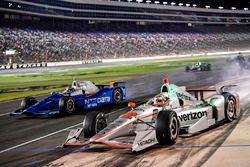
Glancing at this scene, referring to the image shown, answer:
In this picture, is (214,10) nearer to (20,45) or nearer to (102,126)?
(20,45)

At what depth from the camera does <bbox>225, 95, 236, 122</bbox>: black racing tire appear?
11305 mm

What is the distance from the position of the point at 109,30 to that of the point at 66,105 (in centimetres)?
6566

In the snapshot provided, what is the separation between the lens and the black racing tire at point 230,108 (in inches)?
445

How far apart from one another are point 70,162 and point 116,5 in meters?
76.9

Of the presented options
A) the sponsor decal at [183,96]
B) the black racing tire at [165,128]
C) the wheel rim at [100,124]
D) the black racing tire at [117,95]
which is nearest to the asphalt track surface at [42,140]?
the black racing tire at [165,128]

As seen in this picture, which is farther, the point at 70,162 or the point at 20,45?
the point at 20,45

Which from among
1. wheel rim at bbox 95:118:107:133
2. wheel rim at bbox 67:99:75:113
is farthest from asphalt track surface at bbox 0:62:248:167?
wheel rim at bbox 95:118:107:133

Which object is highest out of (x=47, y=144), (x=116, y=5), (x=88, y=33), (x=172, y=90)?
(x=116, y=5)

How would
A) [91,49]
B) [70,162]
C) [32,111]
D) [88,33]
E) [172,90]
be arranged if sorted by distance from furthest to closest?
1. [88,33]
2. [91,49]
3. [32,111]
4. [172,90]
5. [70,162]

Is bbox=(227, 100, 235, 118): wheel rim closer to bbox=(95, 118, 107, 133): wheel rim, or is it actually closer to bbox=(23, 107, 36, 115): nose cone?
bbox=(95, 118, 107, 133): wheel rim

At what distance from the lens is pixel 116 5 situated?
8238 cm

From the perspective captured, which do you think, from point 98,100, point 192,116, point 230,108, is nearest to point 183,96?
point 192,116

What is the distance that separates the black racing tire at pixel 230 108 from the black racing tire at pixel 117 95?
6.36 metres

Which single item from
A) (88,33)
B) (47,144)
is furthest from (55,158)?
(88,33)
